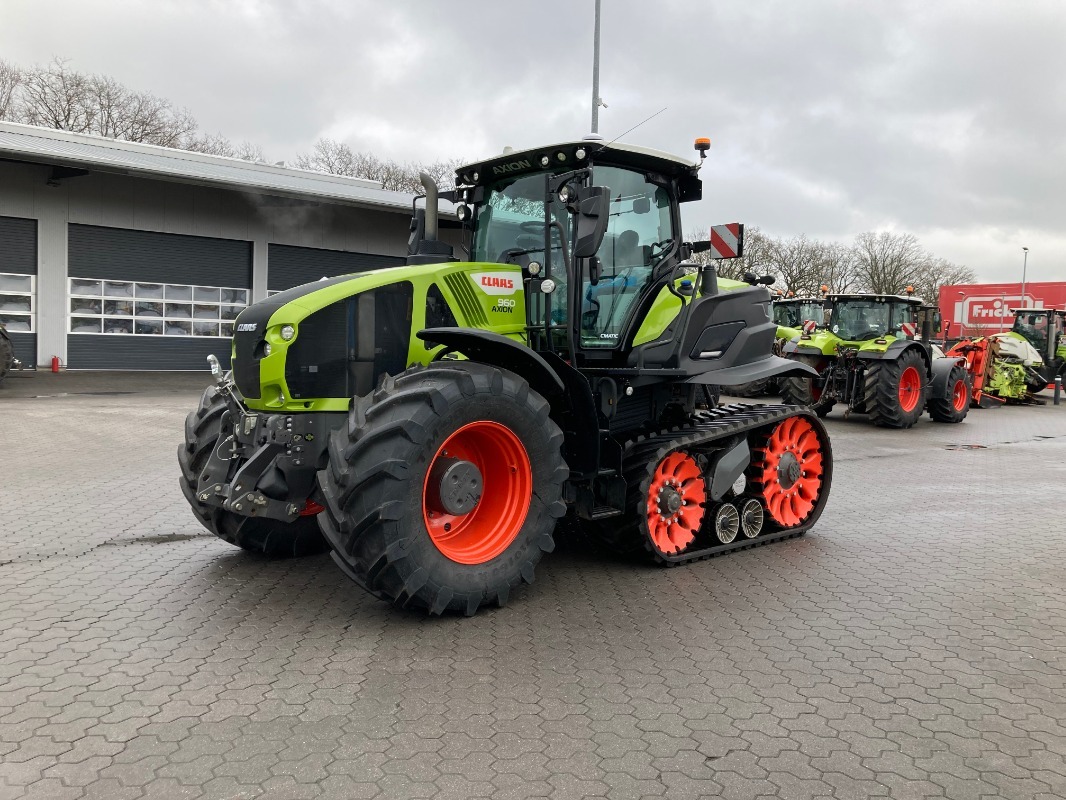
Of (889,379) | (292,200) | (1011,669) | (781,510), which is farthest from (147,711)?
(292,200)

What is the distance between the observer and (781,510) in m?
6.97

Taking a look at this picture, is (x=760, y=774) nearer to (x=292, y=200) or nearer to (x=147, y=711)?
(x=147, y=711)

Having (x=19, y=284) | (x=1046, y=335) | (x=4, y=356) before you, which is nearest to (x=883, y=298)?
(x=1046, y=335)

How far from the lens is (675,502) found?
5938 millimetres

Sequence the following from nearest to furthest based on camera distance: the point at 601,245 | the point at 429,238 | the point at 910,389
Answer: the point at 601,245 → the point at 429,238 → the point at 910,389

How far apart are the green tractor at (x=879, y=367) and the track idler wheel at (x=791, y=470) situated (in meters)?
8.19

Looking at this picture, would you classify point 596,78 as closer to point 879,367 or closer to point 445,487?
point 879,367

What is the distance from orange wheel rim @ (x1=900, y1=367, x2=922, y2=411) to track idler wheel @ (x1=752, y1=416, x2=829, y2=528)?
967 centimetres

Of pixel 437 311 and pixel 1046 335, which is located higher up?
pixel 1046 335

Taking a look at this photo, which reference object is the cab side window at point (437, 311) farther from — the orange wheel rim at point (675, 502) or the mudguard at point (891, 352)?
the mudguard at point (891, 352)

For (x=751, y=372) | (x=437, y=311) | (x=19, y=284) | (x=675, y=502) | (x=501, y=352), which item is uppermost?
(x=19, y=284)

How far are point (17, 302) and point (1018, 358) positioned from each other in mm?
24629

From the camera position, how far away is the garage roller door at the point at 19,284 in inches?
838

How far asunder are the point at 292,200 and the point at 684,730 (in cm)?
2424
